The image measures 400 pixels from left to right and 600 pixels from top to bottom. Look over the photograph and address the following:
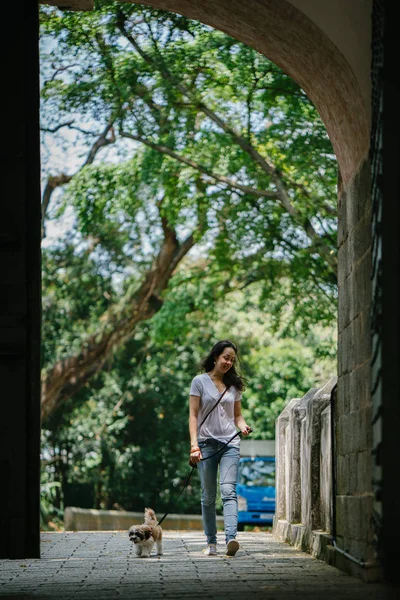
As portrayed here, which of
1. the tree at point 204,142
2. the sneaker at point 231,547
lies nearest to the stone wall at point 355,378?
the sneaker at point 231,547

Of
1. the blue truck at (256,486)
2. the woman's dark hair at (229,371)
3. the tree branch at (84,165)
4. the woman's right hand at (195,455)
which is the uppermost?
the tree branch at (84,165)

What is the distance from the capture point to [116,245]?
31.5 meters

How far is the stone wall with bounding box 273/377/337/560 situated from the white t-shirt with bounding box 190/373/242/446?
80 cm

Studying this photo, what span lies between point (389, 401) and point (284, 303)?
1745cm

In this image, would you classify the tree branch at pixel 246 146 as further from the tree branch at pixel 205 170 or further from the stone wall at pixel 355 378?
the stone wall at pixel 355 378

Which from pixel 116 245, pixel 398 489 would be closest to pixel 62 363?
pixel 116 245

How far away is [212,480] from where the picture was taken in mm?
9578

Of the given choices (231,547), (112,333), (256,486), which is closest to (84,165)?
(112,333)

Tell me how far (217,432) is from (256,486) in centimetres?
1612

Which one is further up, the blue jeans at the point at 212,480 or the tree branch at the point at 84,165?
the tree branch at the point at 84,165
